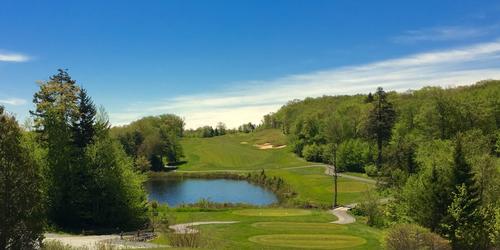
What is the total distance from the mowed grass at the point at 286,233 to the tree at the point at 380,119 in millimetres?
42367

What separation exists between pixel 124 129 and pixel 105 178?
10054 centimetres

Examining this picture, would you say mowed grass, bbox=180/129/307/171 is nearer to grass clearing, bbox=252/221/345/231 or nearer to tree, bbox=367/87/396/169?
tree, bbox=367/87/396/169

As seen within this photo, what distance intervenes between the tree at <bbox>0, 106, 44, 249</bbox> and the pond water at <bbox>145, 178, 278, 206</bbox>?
56407 mm

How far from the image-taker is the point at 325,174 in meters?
94.2

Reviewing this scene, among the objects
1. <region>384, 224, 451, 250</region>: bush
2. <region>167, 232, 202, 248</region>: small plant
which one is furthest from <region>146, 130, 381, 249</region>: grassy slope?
<region>384, 224, 451, 250</region>: bush

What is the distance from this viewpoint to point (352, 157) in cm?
9769

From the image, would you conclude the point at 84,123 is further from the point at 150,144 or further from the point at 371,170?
the point at 150,144

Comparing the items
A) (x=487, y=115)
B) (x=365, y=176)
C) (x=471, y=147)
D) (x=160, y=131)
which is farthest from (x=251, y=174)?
(x=471, y=147)

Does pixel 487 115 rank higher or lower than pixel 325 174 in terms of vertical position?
higher

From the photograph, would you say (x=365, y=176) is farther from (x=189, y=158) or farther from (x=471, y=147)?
(x=189, y=158)

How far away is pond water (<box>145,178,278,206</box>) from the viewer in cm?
7531

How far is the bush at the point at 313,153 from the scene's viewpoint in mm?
118162

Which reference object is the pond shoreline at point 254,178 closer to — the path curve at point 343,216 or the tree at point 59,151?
the path curve at point 343,216

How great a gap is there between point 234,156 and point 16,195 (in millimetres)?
130140
